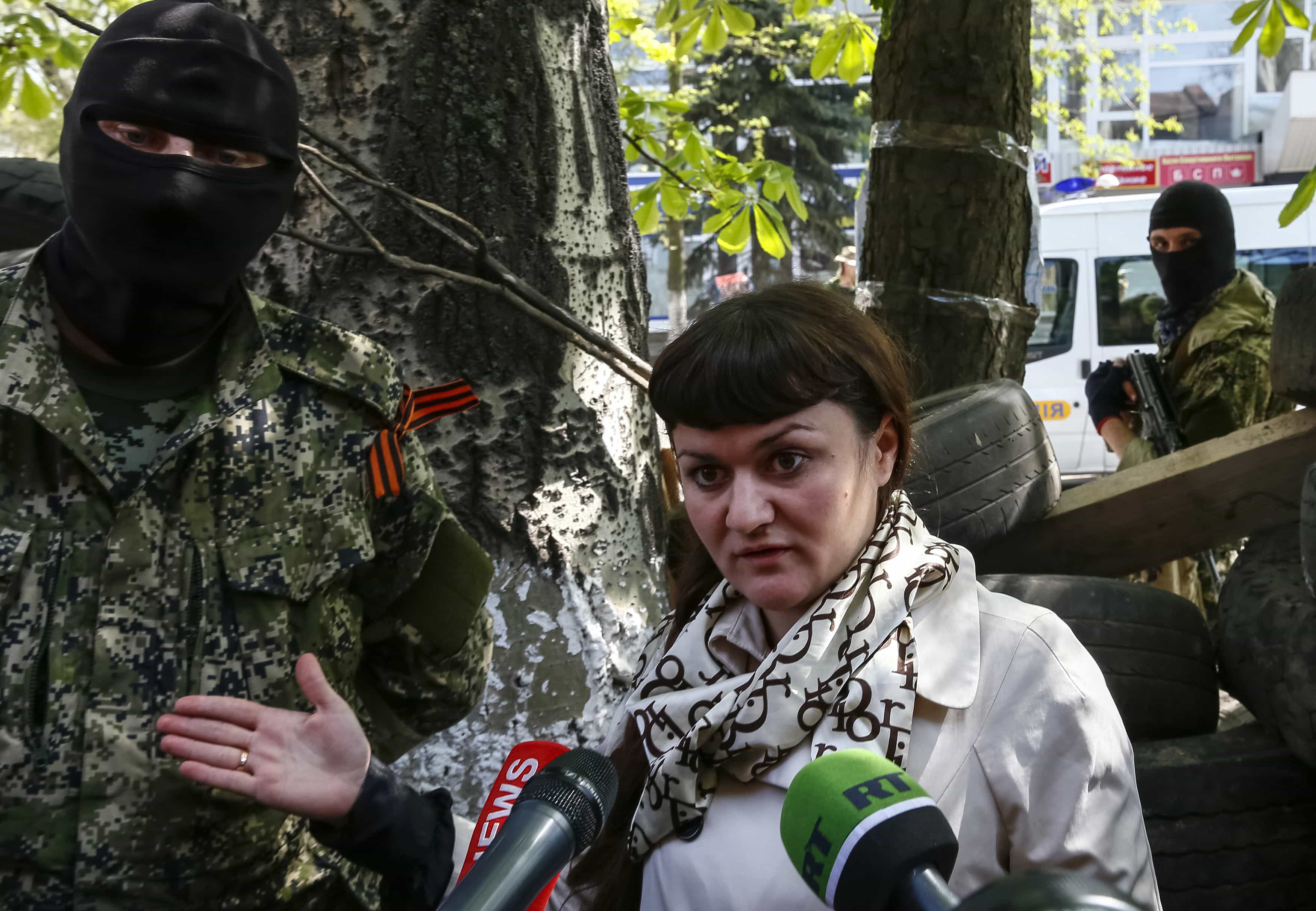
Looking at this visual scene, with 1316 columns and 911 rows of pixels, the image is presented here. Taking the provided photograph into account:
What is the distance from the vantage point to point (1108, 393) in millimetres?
5387

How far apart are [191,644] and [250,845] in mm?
307

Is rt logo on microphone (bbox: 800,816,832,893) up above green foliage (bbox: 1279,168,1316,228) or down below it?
below

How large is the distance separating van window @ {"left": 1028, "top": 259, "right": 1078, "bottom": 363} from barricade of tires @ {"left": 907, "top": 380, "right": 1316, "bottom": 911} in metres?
8.72

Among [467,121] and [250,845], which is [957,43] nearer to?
[467,121]

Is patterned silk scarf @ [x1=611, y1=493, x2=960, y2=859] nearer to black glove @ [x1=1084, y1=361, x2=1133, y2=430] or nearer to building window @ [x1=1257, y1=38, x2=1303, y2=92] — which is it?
black glove @ [x1=1084, y1=361, x2=1133, y2=430]

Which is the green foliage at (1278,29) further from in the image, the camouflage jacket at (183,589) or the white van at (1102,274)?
the white van at (1102,274)

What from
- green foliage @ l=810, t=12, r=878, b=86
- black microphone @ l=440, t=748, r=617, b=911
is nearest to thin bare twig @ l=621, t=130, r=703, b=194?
green foliage @ l=810, t=12, r=878, b=86

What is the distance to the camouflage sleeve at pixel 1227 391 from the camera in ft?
15.1

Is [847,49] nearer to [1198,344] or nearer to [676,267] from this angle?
[1198,344]

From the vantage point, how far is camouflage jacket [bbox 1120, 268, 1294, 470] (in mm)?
4621

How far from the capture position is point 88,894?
1658 mm

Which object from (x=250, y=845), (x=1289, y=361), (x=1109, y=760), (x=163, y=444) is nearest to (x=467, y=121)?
(x=163, y=444)

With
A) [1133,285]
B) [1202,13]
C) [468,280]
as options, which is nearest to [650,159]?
[468,280]

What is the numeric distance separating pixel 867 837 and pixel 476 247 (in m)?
1.79
